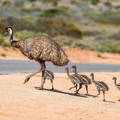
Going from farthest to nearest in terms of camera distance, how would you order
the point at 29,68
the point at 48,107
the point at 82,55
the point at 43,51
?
the point at 82,55 → the point at 29,68 → the point at 43,51 → the point at 48,107

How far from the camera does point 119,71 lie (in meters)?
30.2

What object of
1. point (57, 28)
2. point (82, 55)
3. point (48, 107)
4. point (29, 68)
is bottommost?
point (48, 107)

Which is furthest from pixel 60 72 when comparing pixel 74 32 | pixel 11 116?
pixel 74 32

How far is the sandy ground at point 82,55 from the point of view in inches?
1417

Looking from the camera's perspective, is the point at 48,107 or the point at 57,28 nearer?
the point at 48,107

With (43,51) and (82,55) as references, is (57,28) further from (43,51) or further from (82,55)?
(43,51)

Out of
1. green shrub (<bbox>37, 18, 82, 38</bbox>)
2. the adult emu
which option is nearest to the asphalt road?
the adult emu

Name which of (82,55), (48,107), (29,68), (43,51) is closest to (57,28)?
(82,55)

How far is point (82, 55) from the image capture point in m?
→ 39.8

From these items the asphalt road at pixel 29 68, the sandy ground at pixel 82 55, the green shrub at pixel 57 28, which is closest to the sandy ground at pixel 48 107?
the asphalt road at pixel 29 68

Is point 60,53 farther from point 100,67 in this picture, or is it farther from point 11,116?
point 100,67

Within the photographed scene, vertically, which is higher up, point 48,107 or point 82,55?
point 82,55

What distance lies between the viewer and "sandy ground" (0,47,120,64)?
36.0 metres

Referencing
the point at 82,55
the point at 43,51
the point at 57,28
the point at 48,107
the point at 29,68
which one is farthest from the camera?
the point at 57,28
